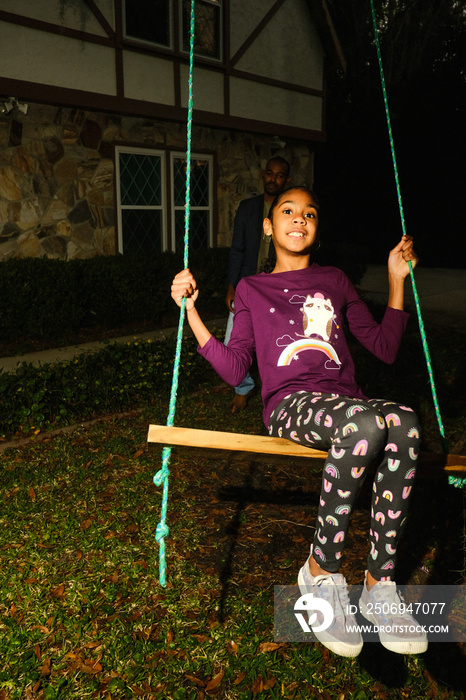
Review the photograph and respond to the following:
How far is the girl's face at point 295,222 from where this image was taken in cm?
300

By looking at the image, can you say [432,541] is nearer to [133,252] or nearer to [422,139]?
[133,252]

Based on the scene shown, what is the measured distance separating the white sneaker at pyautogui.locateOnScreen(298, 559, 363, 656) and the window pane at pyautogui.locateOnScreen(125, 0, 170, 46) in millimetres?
9768

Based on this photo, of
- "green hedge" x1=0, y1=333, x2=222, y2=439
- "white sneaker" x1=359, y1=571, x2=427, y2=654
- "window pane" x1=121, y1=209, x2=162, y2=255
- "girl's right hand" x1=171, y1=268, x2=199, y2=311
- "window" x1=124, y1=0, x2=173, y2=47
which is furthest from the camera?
"window pane" x1=121, y1=209, x2=162, y2=255

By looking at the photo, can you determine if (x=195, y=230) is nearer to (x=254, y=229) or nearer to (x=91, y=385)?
(x=91, y=385)

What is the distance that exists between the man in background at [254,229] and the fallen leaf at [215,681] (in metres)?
2.62

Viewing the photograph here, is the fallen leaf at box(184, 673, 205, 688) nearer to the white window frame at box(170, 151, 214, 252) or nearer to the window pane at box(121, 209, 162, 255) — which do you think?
the window pane at box(121, 209, 162, 255)

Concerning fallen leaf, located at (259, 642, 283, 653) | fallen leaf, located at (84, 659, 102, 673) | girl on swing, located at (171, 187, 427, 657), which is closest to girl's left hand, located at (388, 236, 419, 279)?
girl on swing, located at (171, 187, 427, 657)

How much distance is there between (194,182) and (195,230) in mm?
880

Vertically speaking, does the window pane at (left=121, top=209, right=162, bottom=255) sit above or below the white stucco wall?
below

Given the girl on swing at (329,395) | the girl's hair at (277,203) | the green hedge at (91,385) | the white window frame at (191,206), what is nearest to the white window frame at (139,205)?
the white window frame at (191,206)

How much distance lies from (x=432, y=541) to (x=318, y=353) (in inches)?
62.5

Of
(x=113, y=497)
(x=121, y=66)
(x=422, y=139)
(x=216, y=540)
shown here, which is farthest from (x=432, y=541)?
(x=422, y=139)

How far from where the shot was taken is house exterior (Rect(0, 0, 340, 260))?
29.1ft

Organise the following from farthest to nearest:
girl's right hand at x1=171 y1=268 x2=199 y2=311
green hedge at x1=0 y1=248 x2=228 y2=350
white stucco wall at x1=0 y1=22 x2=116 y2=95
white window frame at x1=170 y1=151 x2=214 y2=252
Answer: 1. white window frame at x1=170 y1=151 x2=214 y2=252
2. white stucco wall at x1=0 y1=22 x2=116 y2=95
3. green hedge at x1=0 y1=248 x2=228 y2=350
4. girl's right hand at x1=171 y1=268 x2=199 y2=311
